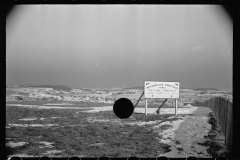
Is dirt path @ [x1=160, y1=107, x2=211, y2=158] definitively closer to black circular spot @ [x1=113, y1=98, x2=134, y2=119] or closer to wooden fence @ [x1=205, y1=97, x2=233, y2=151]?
wooden fence @ [x1=205, y1=97, x2=233, y2=151]

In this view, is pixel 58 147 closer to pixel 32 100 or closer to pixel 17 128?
pixel 17 128

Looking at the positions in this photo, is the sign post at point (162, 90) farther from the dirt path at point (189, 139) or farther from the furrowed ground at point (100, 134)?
the dirt path at point (189, 139)

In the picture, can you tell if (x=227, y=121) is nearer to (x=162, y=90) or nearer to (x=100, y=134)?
(x=162, y=90)

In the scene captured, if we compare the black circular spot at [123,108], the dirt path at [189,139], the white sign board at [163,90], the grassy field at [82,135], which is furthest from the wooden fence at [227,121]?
the white sign board at [163,90]

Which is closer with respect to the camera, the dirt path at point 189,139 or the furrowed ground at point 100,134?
the dirt path at point 189,139

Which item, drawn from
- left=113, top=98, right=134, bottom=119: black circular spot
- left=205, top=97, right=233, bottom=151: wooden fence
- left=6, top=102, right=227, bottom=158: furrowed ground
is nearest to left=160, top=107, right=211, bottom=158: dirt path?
left=6, top=102, right=227, bottom=158: furrowed ground

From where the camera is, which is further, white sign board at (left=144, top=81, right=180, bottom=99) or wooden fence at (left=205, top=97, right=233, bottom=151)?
white sign board at (left=144, top=81, right=180, bottom=99)
